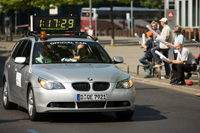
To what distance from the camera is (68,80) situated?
7.79 metres

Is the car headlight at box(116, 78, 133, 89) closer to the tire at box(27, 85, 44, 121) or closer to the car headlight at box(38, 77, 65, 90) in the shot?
the car headlight at box(38, 77, 65, 90)

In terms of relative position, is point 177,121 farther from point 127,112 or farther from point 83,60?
point 83,60

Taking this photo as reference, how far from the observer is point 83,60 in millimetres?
8953

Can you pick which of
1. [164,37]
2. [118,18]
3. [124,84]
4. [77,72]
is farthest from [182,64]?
[118,18]

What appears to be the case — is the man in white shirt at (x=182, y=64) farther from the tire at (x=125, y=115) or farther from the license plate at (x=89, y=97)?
the license plate at (x=89, y=97)

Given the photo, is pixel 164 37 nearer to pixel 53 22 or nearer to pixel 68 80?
pixel 53 22

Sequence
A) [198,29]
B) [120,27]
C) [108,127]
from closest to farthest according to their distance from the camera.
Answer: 1. [108,127]
2. [198,29]
3. [120,27]

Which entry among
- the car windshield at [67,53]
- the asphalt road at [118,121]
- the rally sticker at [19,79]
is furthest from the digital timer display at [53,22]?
the rally sticker at [19,79]

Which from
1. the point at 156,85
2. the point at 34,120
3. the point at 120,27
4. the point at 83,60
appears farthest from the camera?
the point at 120,27

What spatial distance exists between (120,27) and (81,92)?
68.6 meters

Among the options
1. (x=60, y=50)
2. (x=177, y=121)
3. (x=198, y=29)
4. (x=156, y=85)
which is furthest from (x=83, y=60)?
(x=198, y=29)

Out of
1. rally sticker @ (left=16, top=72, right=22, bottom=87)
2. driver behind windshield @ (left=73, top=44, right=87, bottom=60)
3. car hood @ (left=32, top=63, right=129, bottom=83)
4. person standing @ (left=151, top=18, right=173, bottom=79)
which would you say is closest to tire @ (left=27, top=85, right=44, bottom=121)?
car hood @ (left=32, top=63, right=129, bottom=83)

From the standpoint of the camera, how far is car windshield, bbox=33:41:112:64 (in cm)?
885

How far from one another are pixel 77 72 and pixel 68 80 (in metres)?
0.32
